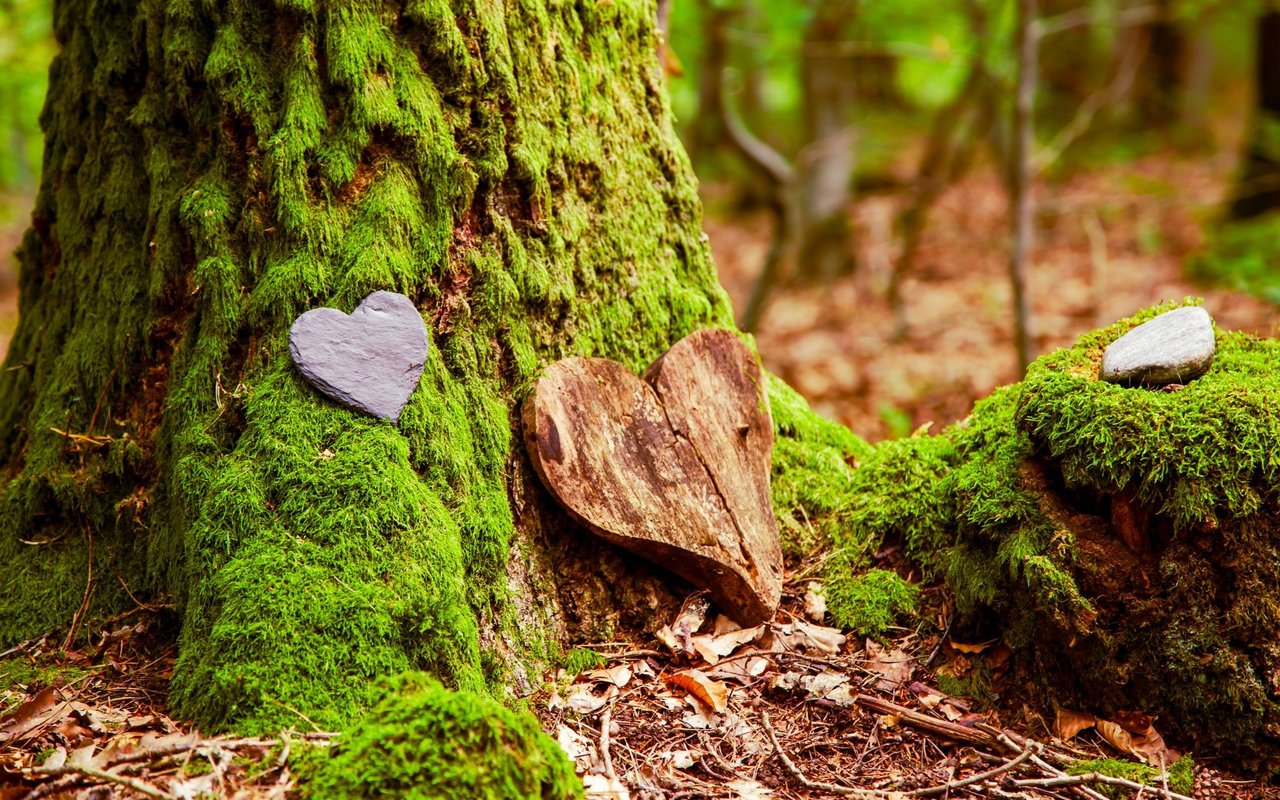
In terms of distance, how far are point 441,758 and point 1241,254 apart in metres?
9.89

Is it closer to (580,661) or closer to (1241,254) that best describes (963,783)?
(580,661)

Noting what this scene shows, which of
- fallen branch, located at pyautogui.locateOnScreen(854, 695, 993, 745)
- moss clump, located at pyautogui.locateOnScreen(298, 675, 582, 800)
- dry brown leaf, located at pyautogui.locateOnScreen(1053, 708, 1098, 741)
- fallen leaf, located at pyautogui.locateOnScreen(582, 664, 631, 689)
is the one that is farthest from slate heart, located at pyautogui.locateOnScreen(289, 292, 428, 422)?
dry brown leaf, located at pyautogui.locateOnScreen(1053, 708, 1098, 741)

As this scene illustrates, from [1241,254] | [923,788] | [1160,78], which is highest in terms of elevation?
[1160,78]

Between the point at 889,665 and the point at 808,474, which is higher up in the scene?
the point at 808,474

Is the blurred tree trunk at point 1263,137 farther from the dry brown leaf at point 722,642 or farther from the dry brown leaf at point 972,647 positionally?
the dry brown leaf at point 722,642

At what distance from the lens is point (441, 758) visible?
1974 mm

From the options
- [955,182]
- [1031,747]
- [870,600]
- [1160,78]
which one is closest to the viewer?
[1031,747]

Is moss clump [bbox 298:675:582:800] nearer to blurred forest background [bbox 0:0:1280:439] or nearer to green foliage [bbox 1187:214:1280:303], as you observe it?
blurred forest background [bbox 0:0:1280:439]

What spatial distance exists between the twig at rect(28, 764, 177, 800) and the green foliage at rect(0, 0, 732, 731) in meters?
0.26

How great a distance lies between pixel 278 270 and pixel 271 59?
708mm

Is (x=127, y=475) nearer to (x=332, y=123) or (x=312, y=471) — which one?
(x=312, y=471)

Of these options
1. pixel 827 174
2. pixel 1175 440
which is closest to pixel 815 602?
pixel 1175 440

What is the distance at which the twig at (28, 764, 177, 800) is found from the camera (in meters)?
1.87

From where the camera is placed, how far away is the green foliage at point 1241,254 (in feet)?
23.8
